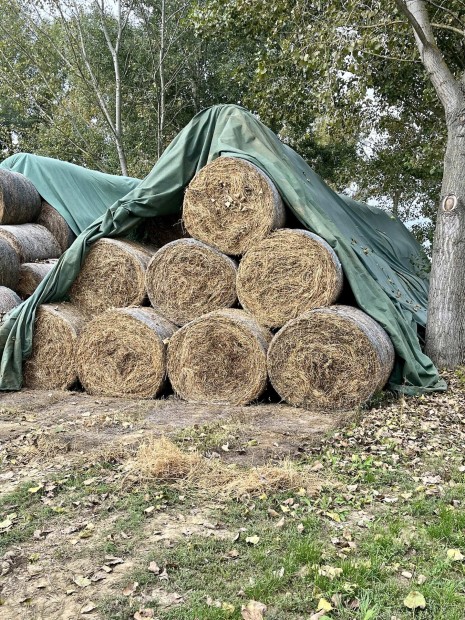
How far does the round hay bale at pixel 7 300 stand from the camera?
7845 millimetres

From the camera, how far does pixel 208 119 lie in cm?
785

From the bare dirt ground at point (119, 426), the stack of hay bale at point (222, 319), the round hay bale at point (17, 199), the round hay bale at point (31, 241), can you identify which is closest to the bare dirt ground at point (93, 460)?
the bare dirt ground at point (119, 426)

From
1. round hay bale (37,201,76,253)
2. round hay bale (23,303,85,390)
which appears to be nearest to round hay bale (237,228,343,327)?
round hay bale (23,303,85,390)

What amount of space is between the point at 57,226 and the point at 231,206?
17.1 ft

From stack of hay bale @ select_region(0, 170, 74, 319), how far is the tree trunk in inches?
219

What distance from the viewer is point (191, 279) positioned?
6887mm

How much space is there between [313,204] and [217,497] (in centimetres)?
417

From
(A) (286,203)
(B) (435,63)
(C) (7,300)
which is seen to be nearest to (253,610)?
(A) (286,203)

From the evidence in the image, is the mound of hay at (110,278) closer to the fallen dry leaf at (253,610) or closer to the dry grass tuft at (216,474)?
the dry grass tuft at (216,474)

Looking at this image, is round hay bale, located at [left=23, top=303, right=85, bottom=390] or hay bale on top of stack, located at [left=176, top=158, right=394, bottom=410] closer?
hay bale on top of stack, located at [left=176, top=158, right=394, bottom=410]

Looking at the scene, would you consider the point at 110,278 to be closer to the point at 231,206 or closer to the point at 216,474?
the point at 231,206

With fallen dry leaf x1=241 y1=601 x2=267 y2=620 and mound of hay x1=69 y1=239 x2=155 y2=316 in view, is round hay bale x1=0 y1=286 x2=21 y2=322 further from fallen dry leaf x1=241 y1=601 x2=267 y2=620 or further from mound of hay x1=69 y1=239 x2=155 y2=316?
fallen dry leaf x1=241 y1=601 x2=267 y2=620

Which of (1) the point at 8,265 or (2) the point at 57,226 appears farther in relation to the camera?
(2) the point at 57,226

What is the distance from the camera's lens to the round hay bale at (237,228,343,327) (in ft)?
21.1
